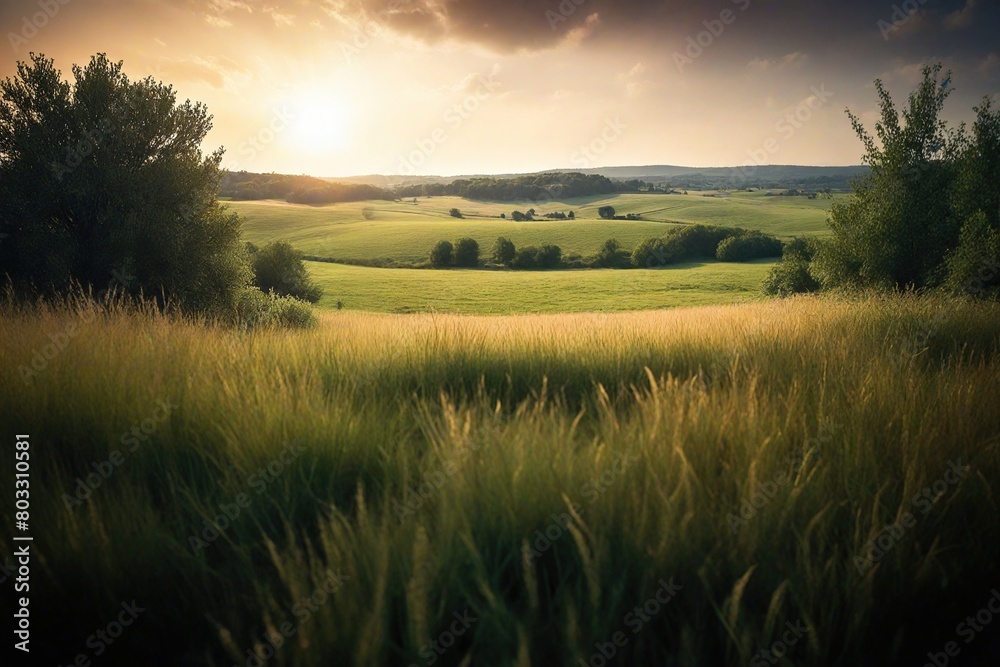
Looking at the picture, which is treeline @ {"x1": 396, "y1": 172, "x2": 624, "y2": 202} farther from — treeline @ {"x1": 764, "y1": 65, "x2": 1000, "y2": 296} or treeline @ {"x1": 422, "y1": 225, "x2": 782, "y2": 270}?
treeline @ {"x1": 764, "y1": 65, "x2": 1000, "y2": 296}

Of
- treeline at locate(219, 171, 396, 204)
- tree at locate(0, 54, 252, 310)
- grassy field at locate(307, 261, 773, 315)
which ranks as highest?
treeline at locate(219, 171, 396, 204)

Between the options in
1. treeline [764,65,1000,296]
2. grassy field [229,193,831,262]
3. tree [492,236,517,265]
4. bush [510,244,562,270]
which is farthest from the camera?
grassy field [229,193,831,262]

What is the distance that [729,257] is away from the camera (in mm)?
76500

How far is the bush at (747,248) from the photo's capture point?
3027 inches

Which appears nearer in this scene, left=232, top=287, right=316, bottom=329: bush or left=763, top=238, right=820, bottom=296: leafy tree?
left=232, top=287, right=316, bottom=329: bush

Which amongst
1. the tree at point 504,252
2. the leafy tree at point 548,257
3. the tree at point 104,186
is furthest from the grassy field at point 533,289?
the tree at point 104,186

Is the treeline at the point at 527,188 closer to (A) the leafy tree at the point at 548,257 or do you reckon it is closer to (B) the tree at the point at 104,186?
(A) the leafy tree at the point at 548,257

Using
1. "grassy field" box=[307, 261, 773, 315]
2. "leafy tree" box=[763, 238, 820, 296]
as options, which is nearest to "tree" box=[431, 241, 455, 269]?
"grassy field" box=[307, 261, 773, 315]

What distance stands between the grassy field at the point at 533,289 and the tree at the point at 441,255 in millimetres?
8046

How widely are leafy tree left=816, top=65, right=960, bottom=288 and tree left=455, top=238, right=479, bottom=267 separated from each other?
185 feet

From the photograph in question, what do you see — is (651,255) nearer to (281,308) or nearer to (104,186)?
(281,308)

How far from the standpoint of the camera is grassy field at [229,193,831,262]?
82688 mm

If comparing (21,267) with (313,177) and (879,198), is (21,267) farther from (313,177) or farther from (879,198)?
(313,177)

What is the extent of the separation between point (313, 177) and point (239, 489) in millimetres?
145764
